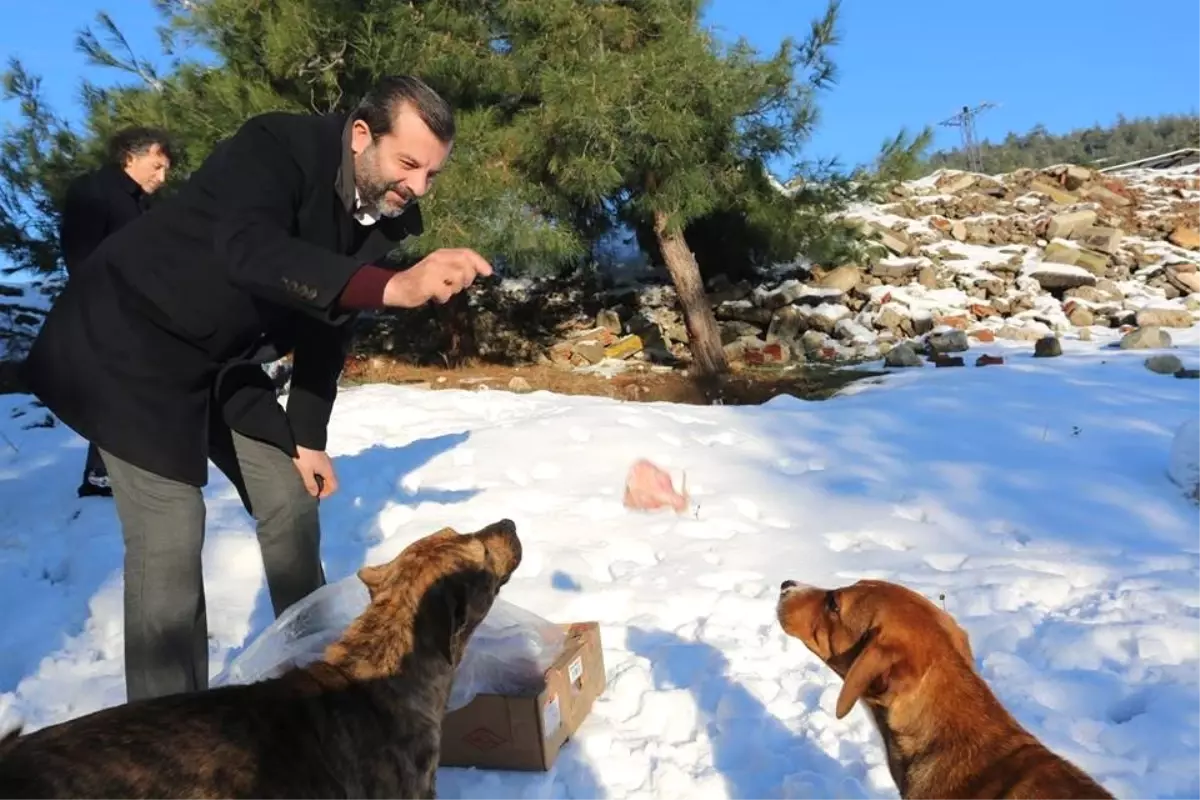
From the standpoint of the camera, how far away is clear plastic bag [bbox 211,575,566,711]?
323 cm

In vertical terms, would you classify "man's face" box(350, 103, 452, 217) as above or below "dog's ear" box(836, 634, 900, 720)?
above

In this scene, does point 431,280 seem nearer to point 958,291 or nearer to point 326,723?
point 326,723

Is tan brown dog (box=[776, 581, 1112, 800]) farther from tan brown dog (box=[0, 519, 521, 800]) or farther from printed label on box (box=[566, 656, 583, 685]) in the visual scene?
tan brown dog (box=[0, 519, 521, 800])

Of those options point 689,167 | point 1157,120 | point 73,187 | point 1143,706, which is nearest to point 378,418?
point 73,187

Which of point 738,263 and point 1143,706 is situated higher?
point 738,263

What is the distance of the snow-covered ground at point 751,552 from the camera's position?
10.9ft

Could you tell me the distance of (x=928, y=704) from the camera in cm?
263

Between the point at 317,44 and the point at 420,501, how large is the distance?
6897 millimetres

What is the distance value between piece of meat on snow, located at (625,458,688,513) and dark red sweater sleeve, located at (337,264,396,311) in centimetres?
368

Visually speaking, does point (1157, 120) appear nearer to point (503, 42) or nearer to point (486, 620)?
point (503, 42)

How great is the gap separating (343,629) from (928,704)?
1923 mm

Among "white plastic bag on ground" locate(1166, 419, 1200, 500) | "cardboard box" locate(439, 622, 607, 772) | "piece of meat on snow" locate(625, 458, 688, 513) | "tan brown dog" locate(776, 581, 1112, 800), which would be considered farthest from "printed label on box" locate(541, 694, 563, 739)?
"white plastic bag on ground" locate(1166, 419, 1200, 500)

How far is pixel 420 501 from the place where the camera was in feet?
20.1

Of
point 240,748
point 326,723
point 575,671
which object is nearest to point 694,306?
point 575,671
